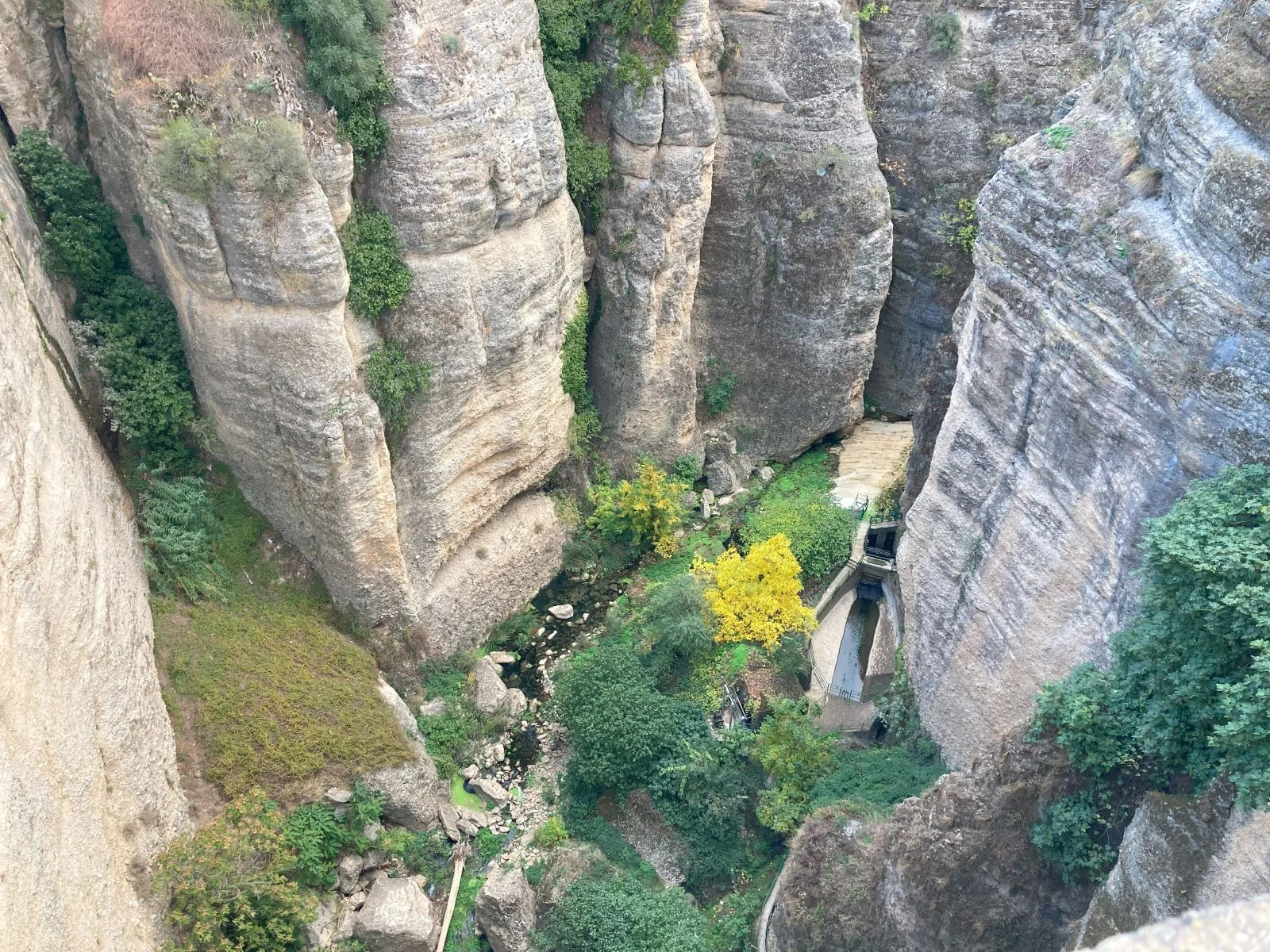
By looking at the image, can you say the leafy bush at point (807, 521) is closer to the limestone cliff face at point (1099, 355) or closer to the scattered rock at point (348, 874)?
the limestone cliff face at point (1099, 355)

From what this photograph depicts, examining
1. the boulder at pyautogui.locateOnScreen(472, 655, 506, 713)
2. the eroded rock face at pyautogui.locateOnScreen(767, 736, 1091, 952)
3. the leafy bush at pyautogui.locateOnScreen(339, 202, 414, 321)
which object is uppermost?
the leafy bush at pyautogui.locateOnScreen(339, 202, 414, 321)

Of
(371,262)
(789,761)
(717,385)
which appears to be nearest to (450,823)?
(789,761)

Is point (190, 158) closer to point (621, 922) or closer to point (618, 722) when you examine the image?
point (618, 722)

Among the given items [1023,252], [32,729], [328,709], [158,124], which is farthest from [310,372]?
[1023,252]

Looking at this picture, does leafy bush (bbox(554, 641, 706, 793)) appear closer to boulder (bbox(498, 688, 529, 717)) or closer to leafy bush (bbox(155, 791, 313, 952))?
boulder (bbox(498, 688, 529, 717))

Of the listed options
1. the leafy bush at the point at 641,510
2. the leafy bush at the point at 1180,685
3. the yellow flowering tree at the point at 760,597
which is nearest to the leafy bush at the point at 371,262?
the leafy bush at the point at 641,510

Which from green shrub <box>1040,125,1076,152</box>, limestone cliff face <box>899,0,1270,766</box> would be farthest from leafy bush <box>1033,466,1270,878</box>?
green shrub <box>1040,125,1076,152</box>

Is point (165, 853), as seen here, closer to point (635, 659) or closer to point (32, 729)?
point (32, 729)
